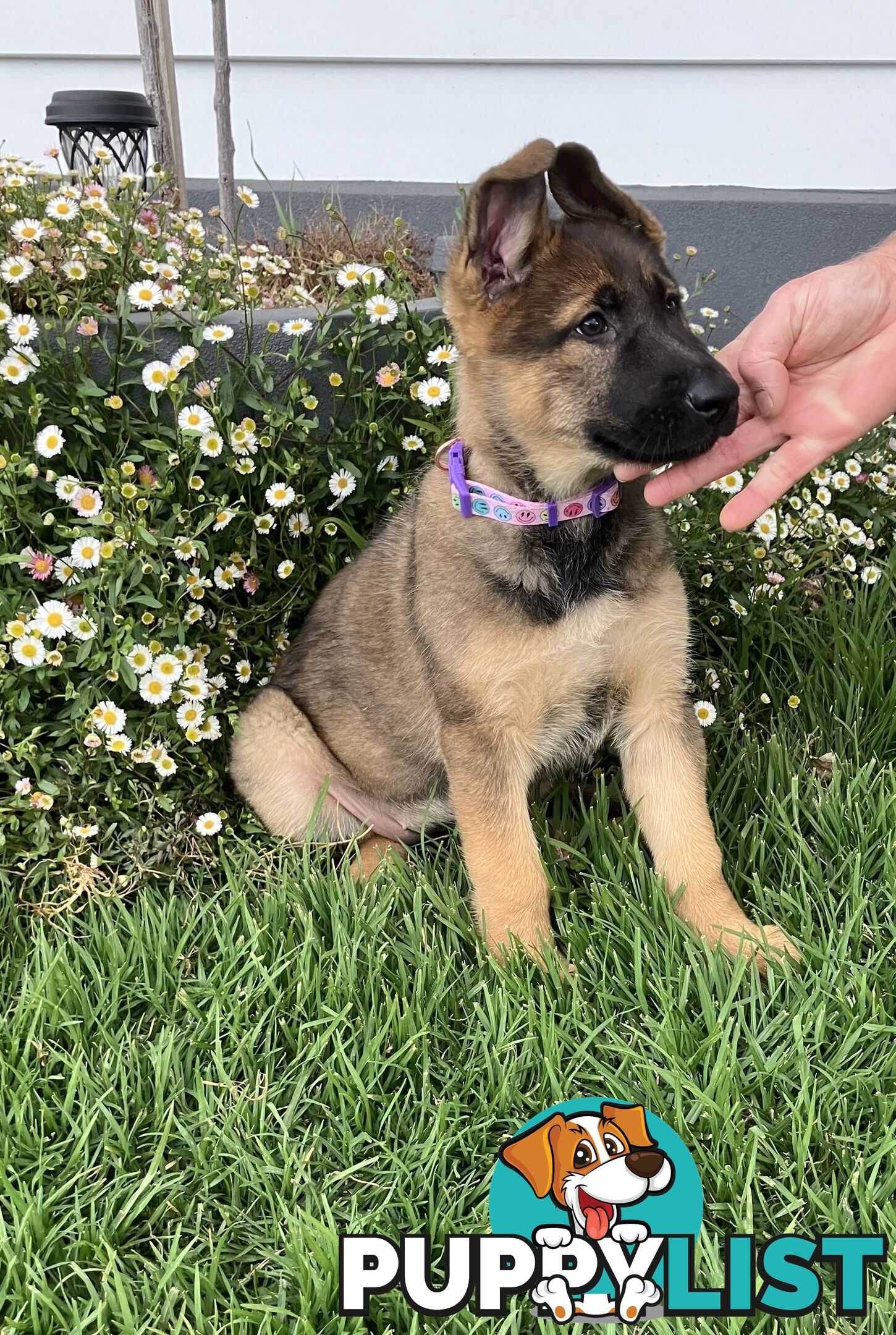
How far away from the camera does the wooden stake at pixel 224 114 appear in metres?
4.28

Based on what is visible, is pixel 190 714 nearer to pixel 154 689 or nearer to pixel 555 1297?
pixel 154 689

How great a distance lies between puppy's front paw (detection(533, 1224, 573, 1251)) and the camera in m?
2.05

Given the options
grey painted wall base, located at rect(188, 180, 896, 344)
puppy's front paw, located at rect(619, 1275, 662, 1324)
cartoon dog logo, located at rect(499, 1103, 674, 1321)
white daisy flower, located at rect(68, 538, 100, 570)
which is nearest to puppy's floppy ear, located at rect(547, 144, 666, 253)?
white daisy flower, located at rect(68, 538, 100, 570)

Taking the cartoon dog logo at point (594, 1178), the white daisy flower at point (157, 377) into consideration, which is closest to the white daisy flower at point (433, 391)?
the white daisy flower at point (157, 377)

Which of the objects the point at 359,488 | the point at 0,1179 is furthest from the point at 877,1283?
the point at 359,488

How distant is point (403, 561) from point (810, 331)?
1.34 metres

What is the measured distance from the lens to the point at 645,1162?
2156 millimetres

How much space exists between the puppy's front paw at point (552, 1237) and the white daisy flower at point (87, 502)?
218 centimetres

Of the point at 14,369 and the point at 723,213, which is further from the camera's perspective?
the point at 723,213

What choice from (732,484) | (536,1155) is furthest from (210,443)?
(536,1155)

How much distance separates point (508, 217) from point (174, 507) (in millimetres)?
1279

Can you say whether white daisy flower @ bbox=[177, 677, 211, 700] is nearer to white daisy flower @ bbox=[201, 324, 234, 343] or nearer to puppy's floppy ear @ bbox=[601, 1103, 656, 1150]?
white daisy flower @ bbox=[201, 324, 234, 343]

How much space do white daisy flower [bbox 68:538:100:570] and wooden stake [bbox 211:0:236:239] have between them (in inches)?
72.6

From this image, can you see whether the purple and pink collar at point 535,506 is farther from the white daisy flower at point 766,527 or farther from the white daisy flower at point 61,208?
the white daisy flower at point 61,208
